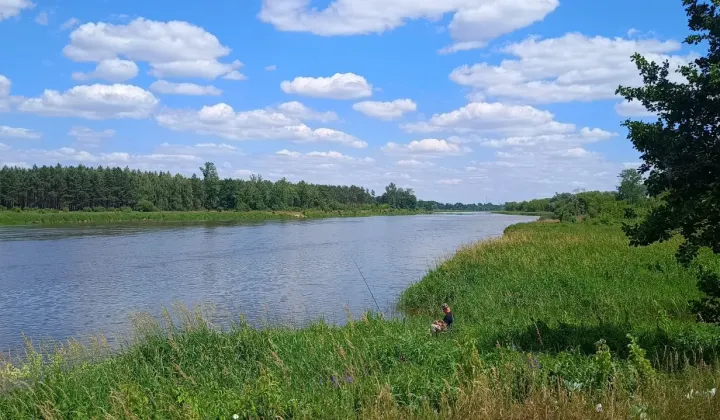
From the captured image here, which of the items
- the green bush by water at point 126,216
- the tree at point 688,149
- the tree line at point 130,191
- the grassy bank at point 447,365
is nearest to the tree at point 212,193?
the tree line at point 130,191

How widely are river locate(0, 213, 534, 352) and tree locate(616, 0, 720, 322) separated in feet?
39.3

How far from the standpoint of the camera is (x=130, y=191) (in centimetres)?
12231

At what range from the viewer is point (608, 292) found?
671 inches

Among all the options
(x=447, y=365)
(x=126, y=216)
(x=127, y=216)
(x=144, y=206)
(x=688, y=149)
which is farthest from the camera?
(x=144, y=206)

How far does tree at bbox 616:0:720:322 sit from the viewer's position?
707 centimetres

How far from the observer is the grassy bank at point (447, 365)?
5984mm

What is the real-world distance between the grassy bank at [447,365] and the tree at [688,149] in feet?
5.36

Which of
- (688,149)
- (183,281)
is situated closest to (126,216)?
(183,281)

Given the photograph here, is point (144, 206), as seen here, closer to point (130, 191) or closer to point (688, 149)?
point (130, 191)

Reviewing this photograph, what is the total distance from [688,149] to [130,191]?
128m

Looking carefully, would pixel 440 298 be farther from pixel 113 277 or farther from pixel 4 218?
pixel 4 218

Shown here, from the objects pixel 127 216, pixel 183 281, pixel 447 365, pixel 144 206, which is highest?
pixel 144 206

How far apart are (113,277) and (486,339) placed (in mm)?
24950

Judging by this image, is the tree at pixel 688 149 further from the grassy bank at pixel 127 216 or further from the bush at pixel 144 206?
the bush at pixel 144 206
